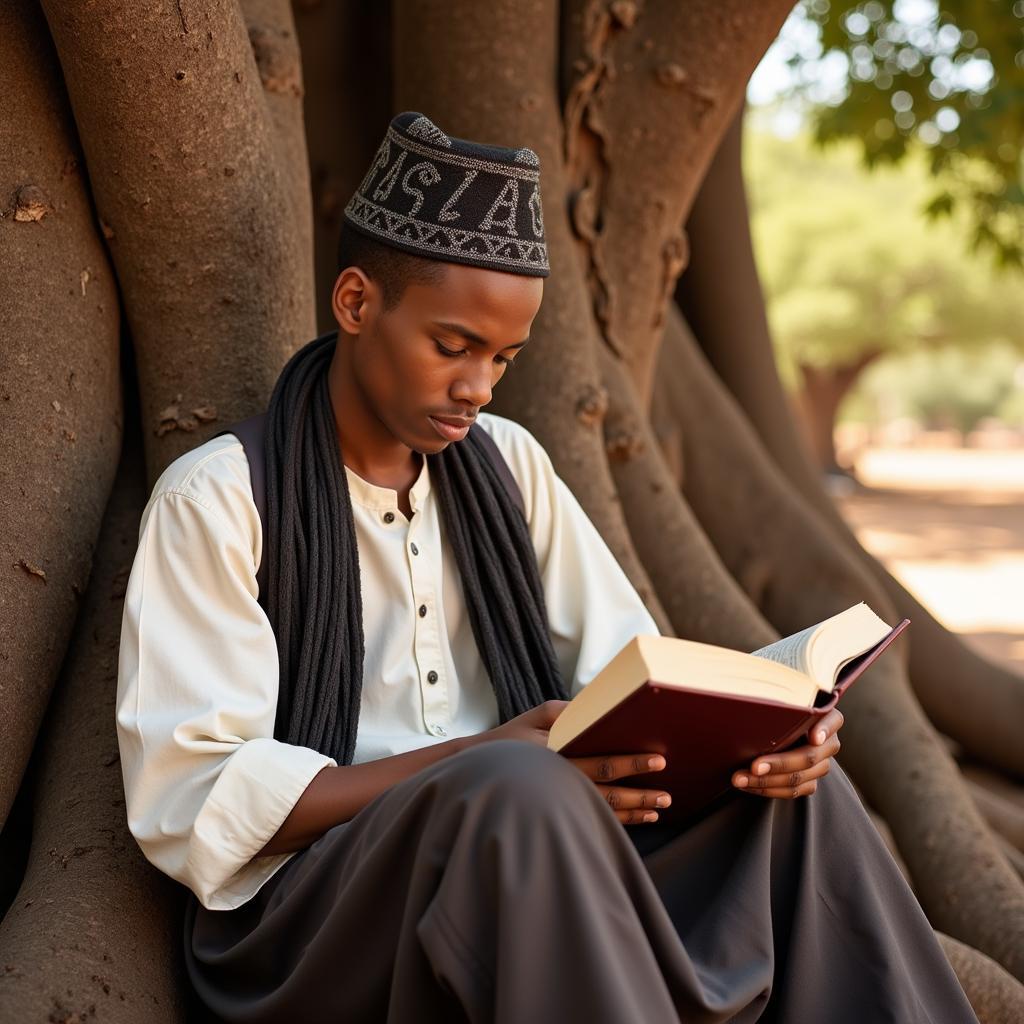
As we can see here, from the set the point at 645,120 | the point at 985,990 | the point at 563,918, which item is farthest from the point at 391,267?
the point at 645,120

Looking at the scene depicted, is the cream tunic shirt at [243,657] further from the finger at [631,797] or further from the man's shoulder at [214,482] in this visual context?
the finger at [631,797]

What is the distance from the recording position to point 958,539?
19.5 meters

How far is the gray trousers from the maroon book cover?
0.34ft

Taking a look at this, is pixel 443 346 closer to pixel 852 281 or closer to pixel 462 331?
pixel 462 331

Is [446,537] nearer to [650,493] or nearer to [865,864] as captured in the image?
[865,864]

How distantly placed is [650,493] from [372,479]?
5.82ft

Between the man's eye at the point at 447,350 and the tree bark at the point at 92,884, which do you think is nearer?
the tree bark at the point at 92,884

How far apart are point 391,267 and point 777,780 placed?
1.12 meters

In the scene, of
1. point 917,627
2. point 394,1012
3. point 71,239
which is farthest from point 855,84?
point 394,1012

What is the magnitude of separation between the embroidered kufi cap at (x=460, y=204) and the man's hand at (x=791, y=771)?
95 centimetres

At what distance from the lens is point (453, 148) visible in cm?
262

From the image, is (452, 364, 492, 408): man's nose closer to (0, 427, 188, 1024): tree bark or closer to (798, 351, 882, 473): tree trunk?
(0, 427, 188, 1024): tree bark

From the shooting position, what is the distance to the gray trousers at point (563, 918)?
196 cm

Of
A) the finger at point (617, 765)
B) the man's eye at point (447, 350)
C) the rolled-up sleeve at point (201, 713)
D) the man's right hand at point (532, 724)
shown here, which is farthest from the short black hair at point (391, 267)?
the finger at point (617, 765)
